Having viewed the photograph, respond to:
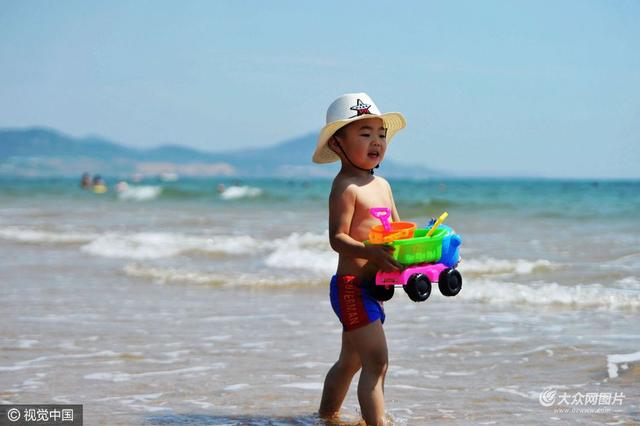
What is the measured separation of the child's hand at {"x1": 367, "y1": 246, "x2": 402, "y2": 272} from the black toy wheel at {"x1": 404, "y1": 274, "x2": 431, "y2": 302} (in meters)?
0.08

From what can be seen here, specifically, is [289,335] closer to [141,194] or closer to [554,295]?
[554,295]

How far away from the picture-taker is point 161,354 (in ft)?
19.5

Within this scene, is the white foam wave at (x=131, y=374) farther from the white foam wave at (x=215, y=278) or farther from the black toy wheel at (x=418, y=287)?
the white foam wave at (x=215, y=278)

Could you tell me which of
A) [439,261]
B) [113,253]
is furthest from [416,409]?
[113,253]

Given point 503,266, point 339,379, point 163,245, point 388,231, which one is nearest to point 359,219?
point 388,231

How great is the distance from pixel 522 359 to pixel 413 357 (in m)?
0.71

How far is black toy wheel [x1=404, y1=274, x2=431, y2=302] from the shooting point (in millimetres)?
3580

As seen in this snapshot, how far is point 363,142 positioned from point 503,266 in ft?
22.1

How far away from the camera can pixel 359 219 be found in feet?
12.6

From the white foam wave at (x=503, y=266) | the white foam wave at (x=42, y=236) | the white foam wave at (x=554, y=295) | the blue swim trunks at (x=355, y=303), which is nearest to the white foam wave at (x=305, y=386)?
the blue swim trunks at (x=355, y=303)

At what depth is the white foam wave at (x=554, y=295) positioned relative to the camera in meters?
7.60

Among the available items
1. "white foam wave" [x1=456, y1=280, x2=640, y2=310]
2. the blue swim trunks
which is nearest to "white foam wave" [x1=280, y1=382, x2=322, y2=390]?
the blue swim trunks

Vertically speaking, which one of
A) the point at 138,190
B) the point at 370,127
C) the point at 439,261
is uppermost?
the point at 138,190

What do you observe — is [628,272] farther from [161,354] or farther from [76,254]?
[76,254]
